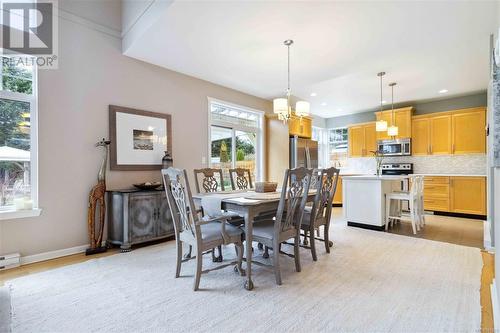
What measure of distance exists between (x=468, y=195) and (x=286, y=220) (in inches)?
201

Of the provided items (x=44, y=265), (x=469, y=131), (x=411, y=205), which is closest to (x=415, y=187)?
(x=411, y=205)

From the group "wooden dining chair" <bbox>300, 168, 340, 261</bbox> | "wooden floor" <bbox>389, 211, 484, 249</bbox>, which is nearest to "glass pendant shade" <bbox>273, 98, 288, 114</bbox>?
"wooden dining chair" <bbox>300, 168, 340, 261</bbox>

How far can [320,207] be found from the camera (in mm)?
3119

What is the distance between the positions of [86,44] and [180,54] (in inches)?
46.8

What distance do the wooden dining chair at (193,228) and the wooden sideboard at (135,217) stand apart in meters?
1.13

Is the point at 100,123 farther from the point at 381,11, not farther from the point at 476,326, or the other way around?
the point at 476,326

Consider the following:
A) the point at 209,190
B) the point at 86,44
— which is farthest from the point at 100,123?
the point at 209,190

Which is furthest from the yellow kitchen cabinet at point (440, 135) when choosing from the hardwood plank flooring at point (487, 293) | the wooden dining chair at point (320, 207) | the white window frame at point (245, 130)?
the wooden dining chair at point (320, 207)

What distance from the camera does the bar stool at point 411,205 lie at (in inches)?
162

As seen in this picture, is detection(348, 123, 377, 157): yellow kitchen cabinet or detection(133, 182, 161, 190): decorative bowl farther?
detection(348, 123, 377, 157): yellow kitchen cabinet

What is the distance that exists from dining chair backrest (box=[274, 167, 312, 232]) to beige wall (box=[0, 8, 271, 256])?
247 cm

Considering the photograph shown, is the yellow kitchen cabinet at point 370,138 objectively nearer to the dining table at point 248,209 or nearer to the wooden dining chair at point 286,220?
the wooden dining chair at point 286,220

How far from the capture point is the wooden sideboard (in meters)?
3.31

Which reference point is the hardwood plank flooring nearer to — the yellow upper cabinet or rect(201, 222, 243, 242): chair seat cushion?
rect(201, 222, 243, 242): chair seat cushion
